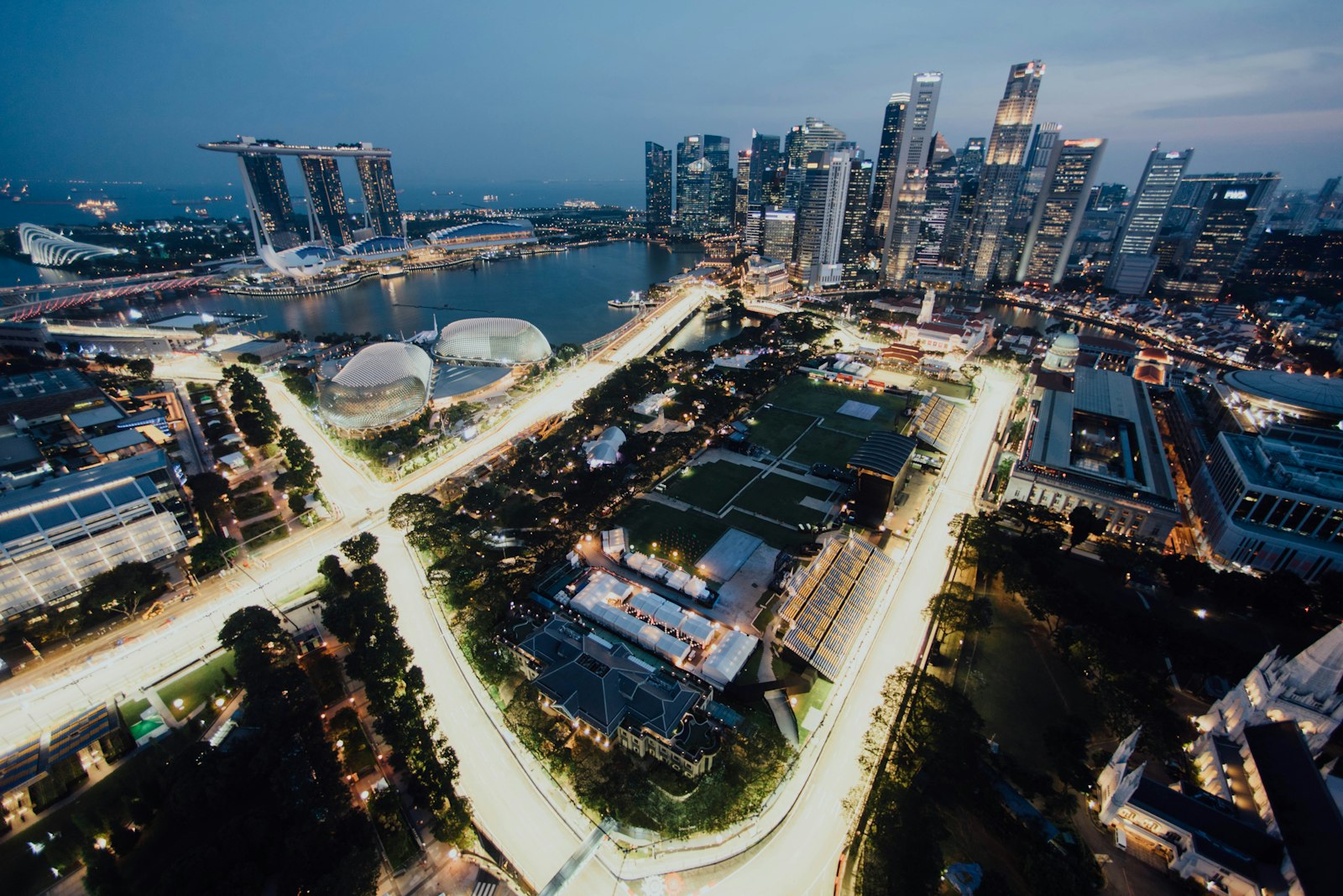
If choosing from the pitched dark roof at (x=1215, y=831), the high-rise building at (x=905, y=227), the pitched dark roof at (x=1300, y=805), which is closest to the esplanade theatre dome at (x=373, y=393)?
the pitched dark roof at (x=1215, y=831)

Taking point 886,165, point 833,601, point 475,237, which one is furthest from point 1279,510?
point 475,237

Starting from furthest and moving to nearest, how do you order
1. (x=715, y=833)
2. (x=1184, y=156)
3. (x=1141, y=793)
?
(x=1184, y=156), (x=715, y=833), (x=1141, y=793)

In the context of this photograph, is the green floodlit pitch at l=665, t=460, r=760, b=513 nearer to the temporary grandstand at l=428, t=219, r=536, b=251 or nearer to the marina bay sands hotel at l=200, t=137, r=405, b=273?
the marina bay sands hotel at l=200, t=137, r=405, b=273

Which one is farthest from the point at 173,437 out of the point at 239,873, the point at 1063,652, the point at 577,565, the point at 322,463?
the point at 1063,652

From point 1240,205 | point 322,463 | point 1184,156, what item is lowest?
point 322,463

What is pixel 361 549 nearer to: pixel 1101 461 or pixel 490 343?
pixel 490 343

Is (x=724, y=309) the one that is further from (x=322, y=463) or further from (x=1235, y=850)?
(x=1235, y=850)

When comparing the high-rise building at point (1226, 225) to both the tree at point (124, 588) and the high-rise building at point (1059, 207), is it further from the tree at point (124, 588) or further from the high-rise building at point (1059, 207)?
the tree at point (124, 588)
